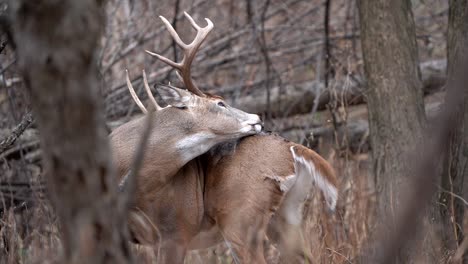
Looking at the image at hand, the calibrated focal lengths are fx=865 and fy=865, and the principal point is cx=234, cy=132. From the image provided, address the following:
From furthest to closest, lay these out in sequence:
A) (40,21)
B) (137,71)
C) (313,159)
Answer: (137,71) → (313,159) → (40,21)

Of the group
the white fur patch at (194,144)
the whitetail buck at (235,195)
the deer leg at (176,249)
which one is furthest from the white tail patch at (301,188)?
the deer leg at (176,249)

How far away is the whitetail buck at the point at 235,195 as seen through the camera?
5.10m

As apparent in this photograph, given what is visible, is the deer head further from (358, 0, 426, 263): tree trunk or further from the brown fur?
(358, 0, 426, 263): tree trunk

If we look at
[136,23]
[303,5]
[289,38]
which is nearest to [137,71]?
[136,23]

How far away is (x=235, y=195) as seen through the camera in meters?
5.12

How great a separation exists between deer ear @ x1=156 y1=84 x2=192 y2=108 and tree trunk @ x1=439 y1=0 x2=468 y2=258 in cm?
166

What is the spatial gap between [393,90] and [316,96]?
2774 millimetres

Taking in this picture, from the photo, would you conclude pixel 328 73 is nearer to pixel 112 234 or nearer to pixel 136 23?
pixel 136 23

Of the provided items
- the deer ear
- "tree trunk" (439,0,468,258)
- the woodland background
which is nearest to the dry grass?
the woodland background

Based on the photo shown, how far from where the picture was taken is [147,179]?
203 inches

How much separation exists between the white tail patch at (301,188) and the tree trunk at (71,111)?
11.7 feet

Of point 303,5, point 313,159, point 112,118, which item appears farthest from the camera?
point 303,5

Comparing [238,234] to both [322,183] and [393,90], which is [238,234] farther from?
[393,90]

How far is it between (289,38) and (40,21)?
7821mm
